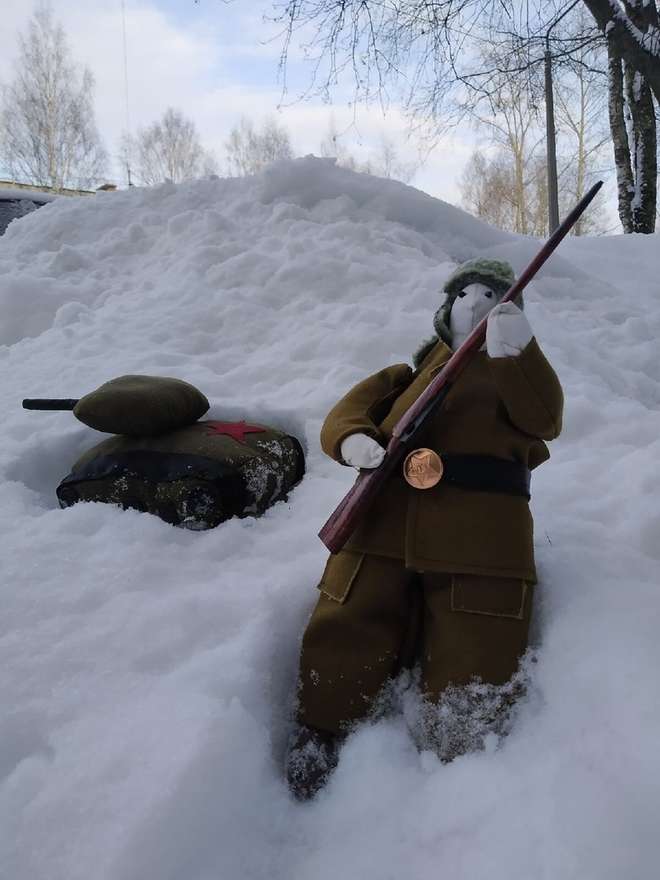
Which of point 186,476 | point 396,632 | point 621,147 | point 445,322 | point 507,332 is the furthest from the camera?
point 621,147

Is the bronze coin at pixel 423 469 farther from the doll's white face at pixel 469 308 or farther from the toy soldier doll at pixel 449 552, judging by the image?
the doll's white face at pixel 469 308

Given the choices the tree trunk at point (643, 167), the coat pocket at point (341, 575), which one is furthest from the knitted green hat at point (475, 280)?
the tree trunk at point (643, 167)

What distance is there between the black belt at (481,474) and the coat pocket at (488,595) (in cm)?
19

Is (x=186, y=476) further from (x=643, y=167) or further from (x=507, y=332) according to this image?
(x=643, y=167)

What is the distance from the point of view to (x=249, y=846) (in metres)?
1.14

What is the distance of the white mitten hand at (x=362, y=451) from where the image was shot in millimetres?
1435

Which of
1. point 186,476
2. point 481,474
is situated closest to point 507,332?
point 481,474

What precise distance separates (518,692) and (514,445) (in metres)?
0.51

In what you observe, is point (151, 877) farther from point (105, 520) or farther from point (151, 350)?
point (151, 350)

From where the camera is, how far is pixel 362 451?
4.75ft

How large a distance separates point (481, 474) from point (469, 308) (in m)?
0.38

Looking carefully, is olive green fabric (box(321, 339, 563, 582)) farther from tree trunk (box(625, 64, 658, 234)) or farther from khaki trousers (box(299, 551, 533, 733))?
tree trunk (box(625, 64, 658, 234))

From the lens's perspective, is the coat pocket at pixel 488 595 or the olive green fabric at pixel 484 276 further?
the olive green fabric at pixel 484 276

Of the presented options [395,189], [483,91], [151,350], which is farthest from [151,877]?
[483,91]
